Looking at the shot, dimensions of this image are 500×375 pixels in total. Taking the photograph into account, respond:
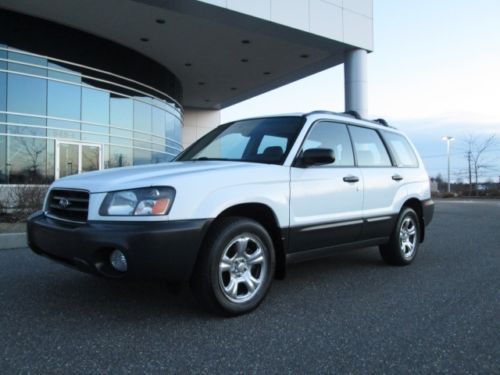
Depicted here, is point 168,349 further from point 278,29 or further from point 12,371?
point 278,29

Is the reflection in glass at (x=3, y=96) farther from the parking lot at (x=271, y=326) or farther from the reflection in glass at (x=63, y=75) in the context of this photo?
the parking lot at (x=271, y=326)

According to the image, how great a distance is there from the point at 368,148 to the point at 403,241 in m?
1.34

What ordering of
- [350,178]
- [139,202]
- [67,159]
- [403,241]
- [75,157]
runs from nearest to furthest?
[139,202], [350,178], [403,241], [67,159], [75,157]

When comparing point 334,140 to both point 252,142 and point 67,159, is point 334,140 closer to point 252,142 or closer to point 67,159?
point 252,142

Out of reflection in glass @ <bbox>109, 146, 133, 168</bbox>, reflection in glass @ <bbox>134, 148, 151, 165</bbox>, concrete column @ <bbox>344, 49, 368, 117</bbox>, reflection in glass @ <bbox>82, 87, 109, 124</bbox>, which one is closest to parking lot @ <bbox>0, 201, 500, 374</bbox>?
concrete column @ <bbox>344, 49, 368, 117</bbox>

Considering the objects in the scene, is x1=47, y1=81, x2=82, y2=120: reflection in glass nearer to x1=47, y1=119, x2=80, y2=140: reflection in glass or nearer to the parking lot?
x1=47, y1=119, x2=80, y2=140: reflection in glass

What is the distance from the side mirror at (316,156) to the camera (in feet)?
13.0

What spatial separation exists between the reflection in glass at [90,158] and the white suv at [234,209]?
49.2 feet

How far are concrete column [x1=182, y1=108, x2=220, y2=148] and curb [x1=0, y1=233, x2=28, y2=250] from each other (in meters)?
27.5

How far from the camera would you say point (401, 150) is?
588 centimetres

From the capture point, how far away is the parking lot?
2.68 meters

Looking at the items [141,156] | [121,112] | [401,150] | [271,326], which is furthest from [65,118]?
[271,326]

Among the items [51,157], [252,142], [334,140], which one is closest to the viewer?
[252,142]

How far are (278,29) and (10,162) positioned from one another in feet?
36.3
